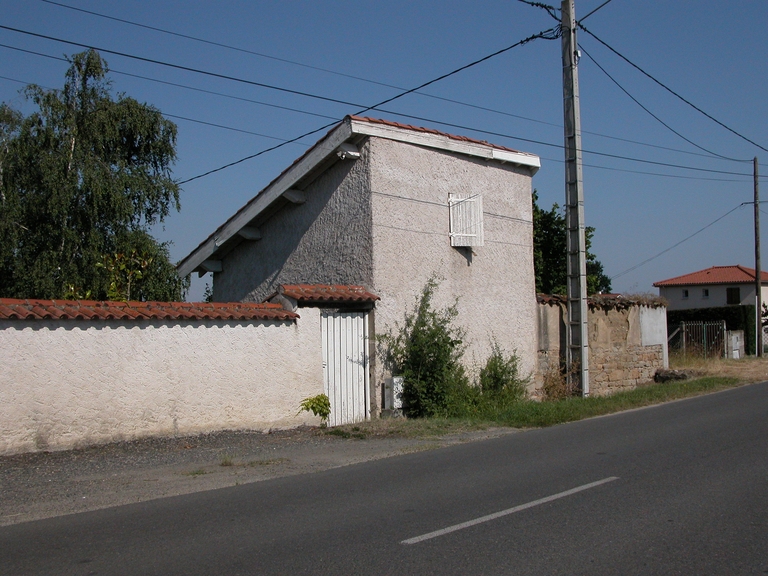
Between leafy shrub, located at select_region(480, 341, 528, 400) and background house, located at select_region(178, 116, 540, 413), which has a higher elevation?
background house, located at select_region(178, 116, 540, 413)

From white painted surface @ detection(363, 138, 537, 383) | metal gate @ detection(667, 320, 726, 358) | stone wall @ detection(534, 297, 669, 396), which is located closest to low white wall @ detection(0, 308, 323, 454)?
white painted surface @ detection(363, 138, 537, 383)

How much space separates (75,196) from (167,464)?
12368mm

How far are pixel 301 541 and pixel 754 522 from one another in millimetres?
3757

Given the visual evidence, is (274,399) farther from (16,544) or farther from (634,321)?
(634,321)

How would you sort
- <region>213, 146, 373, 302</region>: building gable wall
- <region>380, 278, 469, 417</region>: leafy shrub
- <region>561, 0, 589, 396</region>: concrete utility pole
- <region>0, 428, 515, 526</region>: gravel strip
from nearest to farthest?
<region>0, 428, 515, 526</region>: gravel strip
<region>380, 278, 469, 417</region>: leafy shrub
<region>213, 146, 373, 302</region>: building gable wall
<region>561, 0, 589, 396</region>: concrete utility pole

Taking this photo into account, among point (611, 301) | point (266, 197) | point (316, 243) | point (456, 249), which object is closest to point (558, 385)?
point (611, 301)

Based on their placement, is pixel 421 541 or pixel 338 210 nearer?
pixel 421 541

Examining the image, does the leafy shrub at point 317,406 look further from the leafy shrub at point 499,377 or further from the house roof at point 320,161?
the house roof at point 320,161

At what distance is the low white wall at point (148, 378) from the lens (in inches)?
376

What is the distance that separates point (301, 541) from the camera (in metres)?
5.60

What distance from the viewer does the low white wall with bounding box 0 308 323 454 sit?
31.3 ft

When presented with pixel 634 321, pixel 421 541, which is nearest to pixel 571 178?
pixel 634 321

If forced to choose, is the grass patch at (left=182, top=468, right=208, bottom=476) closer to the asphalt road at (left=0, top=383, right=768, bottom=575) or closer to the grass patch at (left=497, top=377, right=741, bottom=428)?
the asphalt road at (left=0, top=383, right=768, bottom=575)

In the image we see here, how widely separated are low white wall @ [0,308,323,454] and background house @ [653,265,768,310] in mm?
43931
